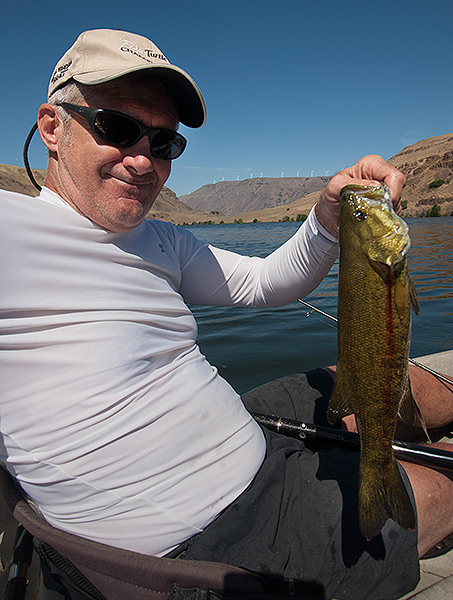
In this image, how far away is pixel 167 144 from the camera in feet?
7.00

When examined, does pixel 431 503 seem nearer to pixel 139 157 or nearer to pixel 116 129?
pixel 139 157

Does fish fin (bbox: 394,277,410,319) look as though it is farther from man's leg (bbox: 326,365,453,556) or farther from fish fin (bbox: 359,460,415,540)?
man's leg (bbox: 326,365,453,556)

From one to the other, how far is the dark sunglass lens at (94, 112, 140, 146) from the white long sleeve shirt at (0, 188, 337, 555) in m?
0.43

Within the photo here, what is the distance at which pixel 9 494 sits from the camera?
172cm

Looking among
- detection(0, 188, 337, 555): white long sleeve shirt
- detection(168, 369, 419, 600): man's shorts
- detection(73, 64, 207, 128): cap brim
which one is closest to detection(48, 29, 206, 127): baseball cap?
detection(73, 64, 207, 128): cap brim

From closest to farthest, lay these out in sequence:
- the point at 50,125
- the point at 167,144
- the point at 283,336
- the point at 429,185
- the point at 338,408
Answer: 1. the point at 338,408
2. the point at 50,125
3. the point at 167,144
4. the point at 283,336
5. the point at 429,185

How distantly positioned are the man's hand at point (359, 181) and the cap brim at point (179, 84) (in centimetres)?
93

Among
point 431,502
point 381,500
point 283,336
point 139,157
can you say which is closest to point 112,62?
point 139,157

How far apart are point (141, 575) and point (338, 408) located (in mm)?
1107

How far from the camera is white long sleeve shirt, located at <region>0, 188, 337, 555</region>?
4.95 ft

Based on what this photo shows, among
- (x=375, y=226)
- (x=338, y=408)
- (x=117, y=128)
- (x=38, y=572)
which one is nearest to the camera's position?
(x=375, y=226)

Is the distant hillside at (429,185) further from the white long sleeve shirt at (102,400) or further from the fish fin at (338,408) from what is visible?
the white long sleeve shirt at (102,400)

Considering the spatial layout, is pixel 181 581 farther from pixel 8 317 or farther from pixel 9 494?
pixel 8 317

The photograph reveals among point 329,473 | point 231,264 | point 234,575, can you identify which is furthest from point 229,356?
point 234,575
